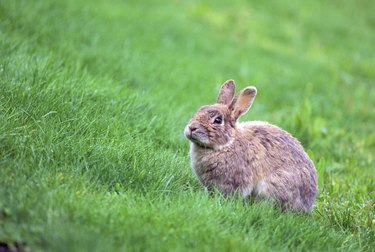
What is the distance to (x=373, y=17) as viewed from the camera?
16734 millimetres

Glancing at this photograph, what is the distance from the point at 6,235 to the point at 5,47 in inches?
154

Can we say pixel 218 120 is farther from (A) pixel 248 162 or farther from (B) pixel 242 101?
(A) pixel 248 162

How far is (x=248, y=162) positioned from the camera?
5250mm

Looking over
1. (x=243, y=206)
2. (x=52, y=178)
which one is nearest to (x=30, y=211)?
(x=52, y=178)

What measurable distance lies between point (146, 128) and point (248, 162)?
4.64ft

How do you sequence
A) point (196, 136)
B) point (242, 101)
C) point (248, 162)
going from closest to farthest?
point (196, 136)
point (248, 162)
point (242, 101)

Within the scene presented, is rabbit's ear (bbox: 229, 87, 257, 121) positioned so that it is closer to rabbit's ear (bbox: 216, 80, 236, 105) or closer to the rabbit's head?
the rabbit's head

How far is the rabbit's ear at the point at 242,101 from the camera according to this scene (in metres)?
5.52

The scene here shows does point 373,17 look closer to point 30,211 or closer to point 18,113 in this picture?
point 18,113

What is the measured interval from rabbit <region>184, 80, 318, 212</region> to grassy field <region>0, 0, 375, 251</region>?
0.21m

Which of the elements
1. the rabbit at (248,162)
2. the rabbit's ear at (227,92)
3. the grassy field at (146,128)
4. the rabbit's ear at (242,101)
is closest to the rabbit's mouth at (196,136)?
the rabbit at (248,162)

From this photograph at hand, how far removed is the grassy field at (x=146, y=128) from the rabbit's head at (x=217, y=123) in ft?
1.35

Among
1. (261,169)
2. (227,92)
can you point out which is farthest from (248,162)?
(227,92)

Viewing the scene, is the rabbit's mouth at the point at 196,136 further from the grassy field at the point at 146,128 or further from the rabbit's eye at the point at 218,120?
the grassy field at the point at 146,128
